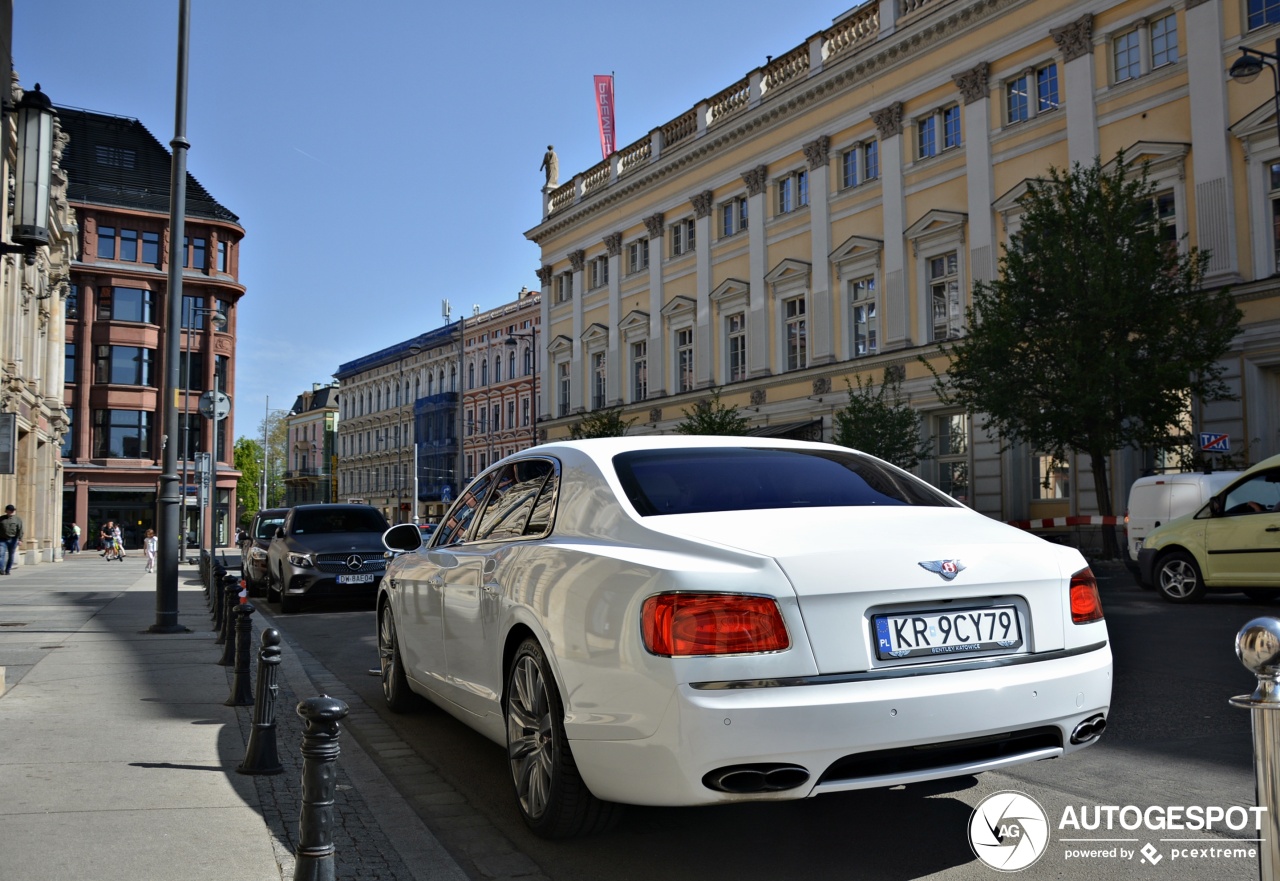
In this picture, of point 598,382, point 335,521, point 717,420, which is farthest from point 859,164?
point 335,521

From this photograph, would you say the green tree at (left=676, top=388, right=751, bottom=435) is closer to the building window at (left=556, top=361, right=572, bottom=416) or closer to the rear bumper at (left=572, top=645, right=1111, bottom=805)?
the building window at (left=556, top=361, right=572, bottom=416)

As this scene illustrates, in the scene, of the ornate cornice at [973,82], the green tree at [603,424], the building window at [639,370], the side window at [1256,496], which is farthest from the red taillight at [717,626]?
the building window at [639,370]

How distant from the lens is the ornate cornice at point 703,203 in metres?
42.8

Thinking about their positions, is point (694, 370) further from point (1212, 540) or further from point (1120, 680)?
point (1120, 680)

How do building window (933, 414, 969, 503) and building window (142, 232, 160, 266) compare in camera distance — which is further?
building window (142, 232, 160, 266)

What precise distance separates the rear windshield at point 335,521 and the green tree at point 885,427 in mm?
15899

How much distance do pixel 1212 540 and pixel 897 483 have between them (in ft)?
37.4

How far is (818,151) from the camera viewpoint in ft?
122

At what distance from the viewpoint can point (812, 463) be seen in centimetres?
531

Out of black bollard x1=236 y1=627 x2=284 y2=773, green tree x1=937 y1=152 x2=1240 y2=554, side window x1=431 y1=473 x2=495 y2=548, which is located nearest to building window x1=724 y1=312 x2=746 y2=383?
green tree x1=937 y1=152 x2=1240 y2=554

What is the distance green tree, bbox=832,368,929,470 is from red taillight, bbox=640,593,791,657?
28.0 m

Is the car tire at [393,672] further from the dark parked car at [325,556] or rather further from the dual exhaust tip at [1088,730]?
the dark parked car at [325,556]

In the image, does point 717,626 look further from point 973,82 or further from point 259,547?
point 973,82

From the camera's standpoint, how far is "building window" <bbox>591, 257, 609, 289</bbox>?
50281 millimetres
